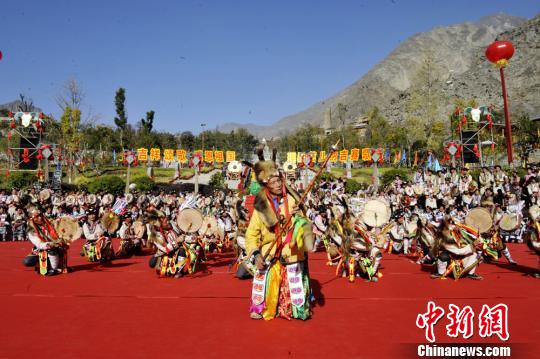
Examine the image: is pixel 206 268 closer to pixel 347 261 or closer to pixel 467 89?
pixel 347 261

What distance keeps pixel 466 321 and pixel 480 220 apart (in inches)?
141

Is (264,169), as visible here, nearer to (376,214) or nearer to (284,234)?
(284,234)

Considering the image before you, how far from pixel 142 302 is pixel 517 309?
16.7 feet

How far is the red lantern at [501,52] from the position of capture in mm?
15141

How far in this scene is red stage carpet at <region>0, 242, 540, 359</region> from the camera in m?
4.27

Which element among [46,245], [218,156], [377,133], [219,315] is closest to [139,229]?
[46,245]

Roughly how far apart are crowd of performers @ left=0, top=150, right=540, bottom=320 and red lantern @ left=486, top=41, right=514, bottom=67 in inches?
175

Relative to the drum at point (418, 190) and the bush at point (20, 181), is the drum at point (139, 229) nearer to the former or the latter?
the drum at point (418, 190)

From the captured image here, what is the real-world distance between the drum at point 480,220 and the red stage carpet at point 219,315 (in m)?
0.86

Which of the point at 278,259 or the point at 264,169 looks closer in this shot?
the point at 278,259

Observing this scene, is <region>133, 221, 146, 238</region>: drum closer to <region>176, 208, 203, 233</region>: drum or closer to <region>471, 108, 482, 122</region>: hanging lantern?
<region>176, 208, 203, 233</region>: drum

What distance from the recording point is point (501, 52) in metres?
15.2

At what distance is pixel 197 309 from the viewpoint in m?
5.67

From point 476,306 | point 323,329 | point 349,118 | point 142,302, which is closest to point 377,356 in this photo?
point 323,329
